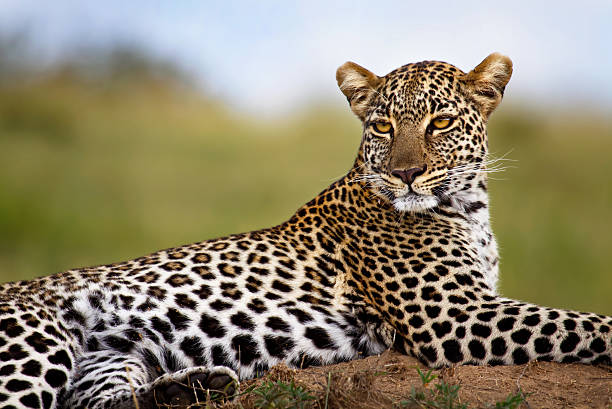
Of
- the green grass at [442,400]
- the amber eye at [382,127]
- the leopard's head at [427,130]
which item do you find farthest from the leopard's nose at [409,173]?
the green grass at [442,400]

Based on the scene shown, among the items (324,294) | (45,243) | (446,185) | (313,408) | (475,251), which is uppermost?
(446,185)

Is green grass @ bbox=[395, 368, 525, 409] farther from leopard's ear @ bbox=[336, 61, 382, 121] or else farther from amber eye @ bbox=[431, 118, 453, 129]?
leopard's ear @ bbox=[336, 61, 382, 121]

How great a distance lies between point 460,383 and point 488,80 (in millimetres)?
3356

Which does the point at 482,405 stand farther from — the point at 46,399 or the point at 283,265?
the point at 46,399

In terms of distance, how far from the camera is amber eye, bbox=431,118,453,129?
25.0 ft

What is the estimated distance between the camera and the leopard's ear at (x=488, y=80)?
7.93 metres

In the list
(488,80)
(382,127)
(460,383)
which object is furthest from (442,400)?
(488,80)

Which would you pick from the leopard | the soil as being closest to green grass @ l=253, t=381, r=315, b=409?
the soil

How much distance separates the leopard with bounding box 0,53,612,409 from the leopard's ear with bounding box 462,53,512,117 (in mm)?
15

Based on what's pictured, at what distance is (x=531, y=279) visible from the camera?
73.6 feet

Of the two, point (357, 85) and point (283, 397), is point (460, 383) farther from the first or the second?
point (357, 85)

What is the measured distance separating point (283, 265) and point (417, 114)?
2071mm

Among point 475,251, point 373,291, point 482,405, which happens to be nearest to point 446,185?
point 475,251

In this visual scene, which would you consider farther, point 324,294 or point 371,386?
point 324,294
